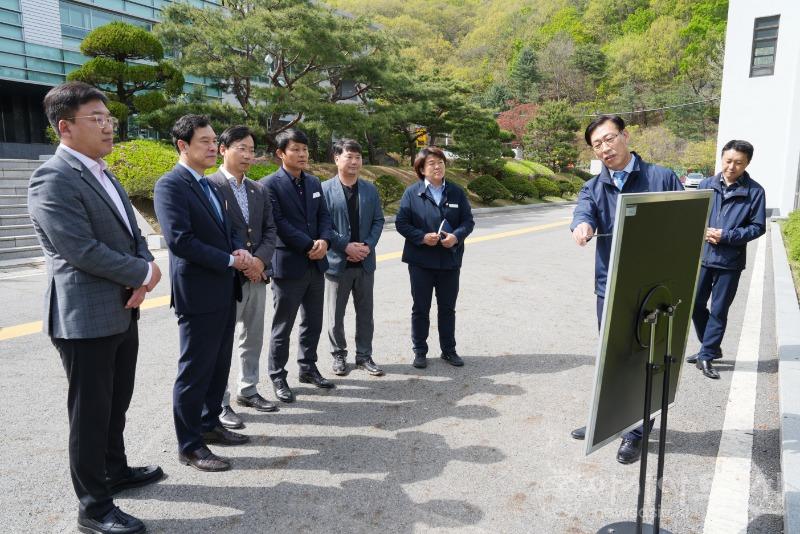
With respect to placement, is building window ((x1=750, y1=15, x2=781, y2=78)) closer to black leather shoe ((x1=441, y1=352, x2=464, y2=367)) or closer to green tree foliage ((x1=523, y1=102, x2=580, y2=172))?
green tree foliage ((x1=523, y1=102, x2=580, y2=172))

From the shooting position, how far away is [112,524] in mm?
2473

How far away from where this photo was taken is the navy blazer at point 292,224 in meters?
4.00

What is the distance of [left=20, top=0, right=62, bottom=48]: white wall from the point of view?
66.6 feet

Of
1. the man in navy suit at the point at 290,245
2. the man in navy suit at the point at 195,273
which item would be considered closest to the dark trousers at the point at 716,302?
the man in navy suit at the point at 290,245

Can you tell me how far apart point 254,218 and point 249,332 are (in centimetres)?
74

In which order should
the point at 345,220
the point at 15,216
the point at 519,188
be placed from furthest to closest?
1. the point at 519,188
2. the point at 15,216
3. the point at 345,220

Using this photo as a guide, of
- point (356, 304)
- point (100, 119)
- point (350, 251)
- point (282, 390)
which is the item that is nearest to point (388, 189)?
point (356, 304)

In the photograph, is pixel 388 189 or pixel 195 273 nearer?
pixel 195 273

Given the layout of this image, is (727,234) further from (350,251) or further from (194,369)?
(194,369)

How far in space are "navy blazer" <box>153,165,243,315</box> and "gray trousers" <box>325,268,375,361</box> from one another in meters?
1.47

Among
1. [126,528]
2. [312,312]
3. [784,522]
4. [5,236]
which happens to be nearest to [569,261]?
[312,312]

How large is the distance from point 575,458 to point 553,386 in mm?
1154

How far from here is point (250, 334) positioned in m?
3.73

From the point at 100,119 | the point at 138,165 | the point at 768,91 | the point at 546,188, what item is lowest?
the point at 546,188
